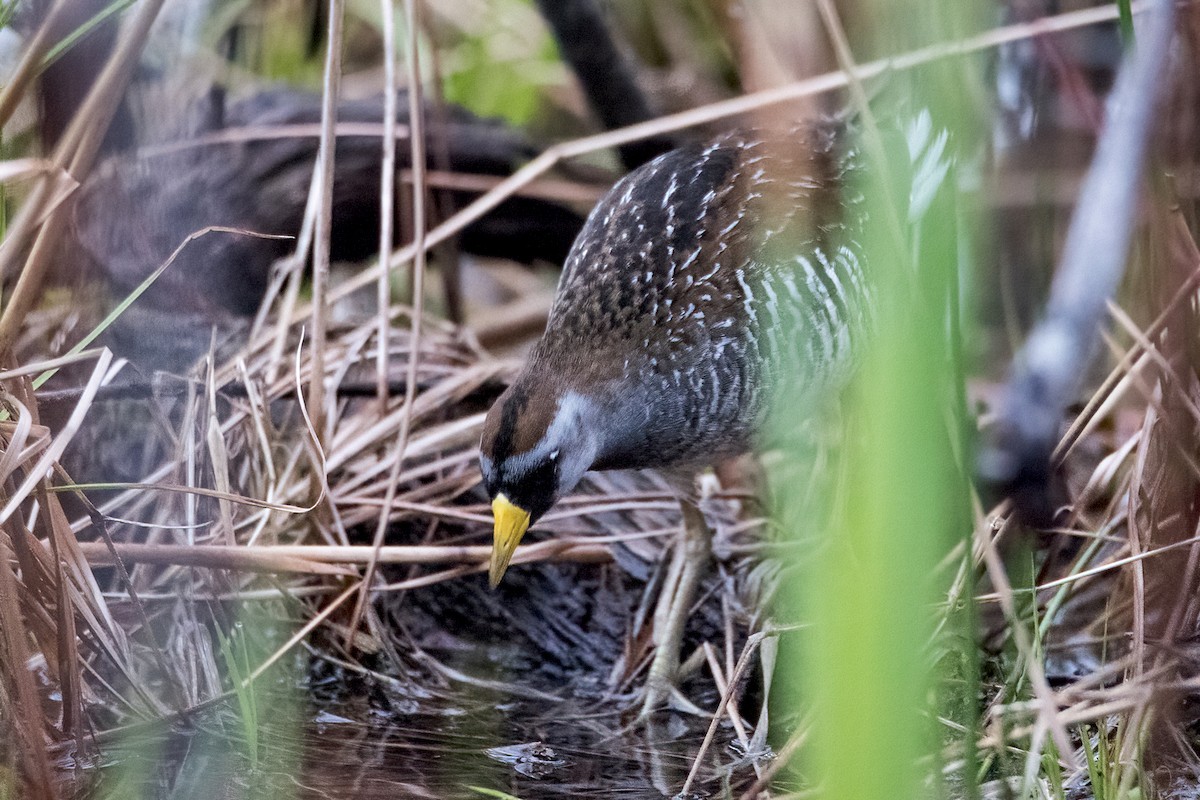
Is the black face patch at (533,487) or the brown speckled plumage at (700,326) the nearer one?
the black face patch at (533,487)

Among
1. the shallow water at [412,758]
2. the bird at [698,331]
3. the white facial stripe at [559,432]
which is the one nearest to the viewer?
the shallow water at [412,758]

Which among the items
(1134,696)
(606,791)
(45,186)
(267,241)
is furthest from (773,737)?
(267,241)

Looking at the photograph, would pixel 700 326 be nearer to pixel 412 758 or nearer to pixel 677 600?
pixel 677 600

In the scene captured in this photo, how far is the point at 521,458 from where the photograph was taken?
7.59ft

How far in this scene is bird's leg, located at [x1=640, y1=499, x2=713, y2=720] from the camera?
256cm

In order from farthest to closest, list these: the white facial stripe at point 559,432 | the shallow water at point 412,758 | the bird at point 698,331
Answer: the bird at point 698,331, the white facial stripe at point 559,432, the shallow water at point 412,758

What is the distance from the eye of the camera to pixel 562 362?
254 cm

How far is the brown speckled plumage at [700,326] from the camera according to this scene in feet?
8.32

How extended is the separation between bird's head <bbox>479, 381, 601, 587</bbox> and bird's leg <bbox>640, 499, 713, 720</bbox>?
443mm

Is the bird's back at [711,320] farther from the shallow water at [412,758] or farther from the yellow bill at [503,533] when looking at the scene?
the shallow water at [412,758]

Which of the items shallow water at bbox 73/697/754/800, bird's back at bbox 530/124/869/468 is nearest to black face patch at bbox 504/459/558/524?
bird's back at bbox 530/124/869/468

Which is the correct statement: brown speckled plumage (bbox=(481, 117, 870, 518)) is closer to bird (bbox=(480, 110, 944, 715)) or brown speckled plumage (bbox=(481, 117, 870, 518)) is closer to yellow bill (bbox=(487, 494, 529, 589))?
bird (bbox=(480, 110, 944, 715))

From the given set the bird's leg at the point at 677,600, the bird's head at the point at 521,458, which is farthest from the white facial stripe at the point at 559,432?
the bird's leg at the point at 677,600

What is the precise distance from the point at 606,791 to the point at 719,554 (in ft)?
3.40
